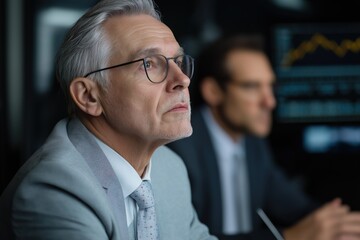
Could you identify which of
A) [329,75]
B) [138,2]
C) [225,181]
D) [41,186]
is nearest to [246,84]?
[225,181]

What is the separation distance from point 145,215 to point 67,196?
21 centimetres

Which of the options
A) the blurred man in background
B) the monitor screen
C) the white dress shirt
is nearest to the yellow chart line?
the monitor screen

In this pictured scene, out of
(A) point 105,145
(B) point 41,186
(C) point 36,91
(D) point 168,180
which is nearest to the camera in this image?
(B) point 41,186

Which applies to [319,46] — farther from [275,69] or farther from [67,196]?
[67,196]

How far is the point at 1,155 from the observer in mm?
3334

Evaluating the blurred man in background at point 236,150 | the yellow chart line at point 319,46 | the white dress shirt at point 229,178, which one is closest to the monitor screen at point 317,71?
the yellow chart line at point 319,46

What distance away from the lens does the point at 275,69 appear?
130 inches

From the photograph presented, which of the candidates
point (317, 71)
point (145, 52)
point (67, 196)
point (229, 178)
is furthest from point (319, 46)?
point (67, 196)

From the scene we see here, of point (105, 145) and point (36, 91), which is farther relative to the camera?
point (36, 91)

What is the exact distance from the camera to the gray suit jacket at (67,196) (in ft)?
3.81

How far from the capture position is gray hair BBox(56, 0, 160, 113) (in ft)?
4.33

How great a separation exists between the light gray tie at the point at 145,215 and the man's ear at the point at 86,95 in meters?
0.18

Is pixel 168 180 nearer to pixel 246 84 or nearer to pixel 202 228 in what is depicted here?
pixel 202 228

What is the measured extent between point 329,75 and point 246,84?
2.57 feet
